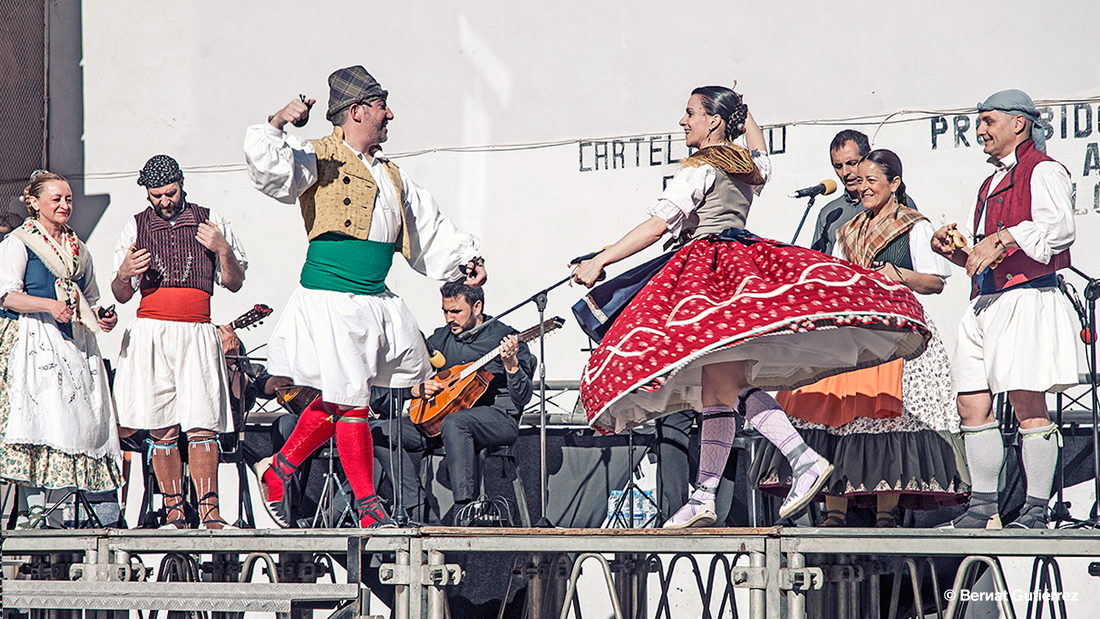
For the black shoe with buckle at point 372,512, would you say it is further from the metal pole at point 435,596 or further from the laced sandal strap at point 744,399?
the laced sandal strap at point 744,399

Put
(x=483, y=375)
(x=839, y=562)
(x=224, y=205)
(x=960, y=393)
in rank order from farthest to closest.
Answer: (x=224, y=205) < (x=483, y=375) < (x=960, y=393) < (x=839, y=562)

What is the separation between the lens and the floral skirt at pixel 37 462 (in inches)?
178

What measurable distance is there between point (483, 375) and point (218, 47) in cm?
302

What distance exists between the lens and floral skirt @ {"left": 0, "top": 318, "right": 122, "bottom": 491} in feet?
14.8

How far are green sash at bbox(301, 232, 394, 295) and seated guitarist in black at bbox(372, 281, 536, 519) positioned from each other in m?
1.30

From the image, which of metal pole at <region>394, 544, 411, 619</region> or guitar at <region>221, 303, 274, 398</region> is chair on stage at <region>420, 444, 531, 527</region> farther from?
metal pole at <region>394, 544, 411, 619</region>

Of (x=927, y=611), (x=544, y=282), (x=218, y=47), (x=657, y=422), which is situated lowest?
(x=927, y=611)

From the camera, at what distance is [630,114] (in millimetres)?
6422

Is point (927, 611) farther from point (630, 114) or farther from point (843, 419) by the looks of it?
point (630, 114)

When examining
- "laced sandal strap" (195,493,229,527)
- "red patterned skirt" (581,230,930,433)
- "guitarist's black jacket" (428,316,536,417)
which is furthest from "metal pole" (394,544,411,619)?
"guitarist's black jacket" (428,316,536,417)

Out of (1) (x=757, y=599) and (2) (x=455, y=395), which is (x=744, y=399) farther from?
(2) (x=455, y=395)

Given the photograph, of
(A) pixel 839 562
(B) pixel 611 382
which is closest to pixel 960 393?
(A) pixel 839 562

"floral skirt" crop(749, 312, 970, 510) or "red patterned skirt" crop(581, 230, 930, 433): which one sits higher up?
"red patterned skirt" crop(581, 230, 930, 433)

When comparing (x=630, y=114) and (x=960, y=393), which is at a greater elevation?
(x=630, y=114)
